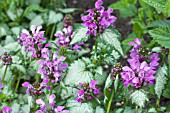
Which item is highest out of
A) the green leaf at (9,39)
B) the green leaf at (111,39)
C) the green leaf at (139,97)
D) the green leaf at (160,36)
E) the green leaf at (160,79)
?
the green leaf at (9,39)

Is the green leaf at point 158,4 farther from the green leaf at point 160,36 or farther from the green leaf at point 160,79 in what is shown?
the green leaf at point 160,79

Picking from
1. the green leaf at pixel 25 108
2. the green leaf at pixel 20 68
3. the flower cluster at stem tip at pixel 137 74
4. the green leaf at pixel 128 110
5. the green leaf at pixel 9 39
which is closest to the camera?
the flower cluster at stem tip at pixel 137 74

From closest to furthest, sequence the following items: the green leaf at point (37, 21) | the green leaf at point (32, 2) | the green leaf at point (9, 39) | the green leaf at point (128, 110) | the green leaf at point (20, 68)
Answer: the green leaf at point (128, 110) < the green leaf at point (20, 68) < the green leaf at point (9, 39) < the green leaf at point (37, 21) < the green leaf at point (32, 2)

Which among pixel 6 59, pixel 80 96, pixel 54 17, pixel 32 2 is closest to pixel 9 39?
pixel 54 17

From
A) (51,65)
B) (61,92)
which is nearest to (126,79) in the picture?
(51,65)

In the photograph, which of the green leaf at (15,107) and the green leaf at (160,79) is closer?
the green leaf at (160,79)

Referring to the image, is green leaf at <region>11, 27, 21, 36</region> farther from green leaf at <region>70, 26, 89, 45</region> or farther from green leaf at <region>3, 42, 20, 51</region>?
green leaf at <region>70, 26, 89, 45</region>

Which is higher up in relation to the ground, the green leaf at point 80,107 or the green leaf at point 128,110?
the green leaf at point 80,107

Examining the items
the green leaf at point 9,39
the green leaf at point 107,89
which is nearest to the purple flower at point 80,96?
the green leaf at point 107,89
